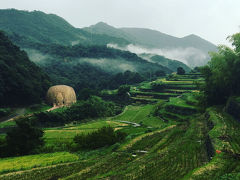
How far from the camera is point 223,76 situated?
31.2 metres

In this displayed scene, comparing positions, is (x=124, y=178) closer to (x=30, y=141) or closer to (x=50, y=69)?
(x=30, y=141)

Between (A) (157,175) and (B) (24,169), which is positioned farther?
(B) (24,169)

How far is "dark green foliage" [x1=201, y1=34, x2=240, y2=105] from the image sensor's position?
29.9 m

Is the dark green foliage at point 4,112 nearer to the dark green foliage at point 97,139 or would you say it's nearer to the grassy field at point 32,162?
the grassy field at point 32,162

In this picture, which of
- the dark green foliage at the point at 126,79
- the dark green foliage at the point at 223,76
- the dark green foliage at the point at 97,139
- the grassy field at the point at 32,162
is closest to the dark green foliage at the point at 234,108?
the dark green foliage at the point at 223,76

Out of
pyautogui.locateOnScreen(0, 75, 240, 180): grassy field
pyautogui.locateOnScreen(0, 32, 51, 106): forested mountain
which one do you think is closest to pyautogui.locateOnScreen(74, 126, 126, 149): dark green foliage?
pyautogui.locateOnScreen(0, 75, 240, 180): grassy field

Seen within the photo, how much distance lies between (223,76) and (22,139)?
2972 centimetres

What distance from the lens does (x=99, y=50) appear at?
159000 mm

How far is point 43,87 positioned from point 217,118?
1992 inches

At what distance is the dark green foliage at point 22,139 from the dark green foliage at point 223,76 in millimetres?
27293

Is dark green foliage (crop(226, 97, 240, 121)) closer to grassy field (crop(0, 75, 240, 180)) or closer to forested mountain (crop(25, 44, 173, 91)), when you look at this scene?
grassy field (crop(0, 75, 240, 180))

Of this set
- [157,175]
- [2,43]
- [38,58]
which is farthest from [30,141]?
[38,58]

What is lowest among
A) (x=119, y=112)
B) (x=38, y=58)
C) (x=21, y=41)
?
(x=119, y=112)

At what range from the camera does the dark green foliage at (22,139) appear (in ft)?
75.7
